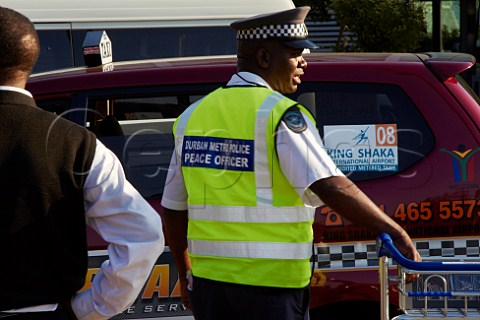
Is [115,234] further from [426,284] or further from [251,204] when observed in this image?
[426,284]

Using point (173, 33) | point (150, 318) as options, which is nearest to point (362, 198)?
point (150, 318)

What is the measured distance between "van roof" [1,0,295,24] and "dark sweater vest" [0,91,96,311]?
4.73 m

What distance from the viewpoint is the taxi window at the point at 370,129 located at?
431 centimetres

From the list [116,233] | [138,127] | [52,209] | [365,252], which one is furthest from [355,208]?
[138,127]

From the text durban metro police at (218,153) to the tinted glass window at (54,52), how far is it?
391cm

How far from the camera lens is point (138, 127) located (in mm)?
4539

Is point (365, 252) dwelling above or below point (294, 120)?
below

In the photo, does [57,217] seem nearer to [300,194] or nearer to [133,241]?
[133,241]

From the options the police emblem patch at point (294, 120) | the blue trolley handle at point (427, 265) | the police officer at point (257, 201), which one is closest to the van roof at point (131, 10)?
the police officer at point (257, 201)

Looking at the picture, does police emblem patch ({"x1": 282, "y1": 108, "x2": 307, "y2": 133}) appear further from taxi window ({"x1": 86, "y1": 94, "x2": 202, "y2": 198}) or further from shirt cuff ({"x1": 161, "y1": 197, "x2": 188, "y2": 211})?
taxi window ({"x1": 86, "y1": 94, "x2": 202, "y2": 198})

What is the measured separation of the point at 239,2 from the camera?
23.7 ft

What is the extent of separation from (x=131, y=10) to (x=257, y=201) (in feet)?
14.2

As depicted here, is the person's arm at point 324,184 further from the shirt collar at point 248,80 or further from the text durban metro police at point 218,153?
the shirt collar at point 248,80

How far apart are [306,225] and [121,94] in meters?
1.56
